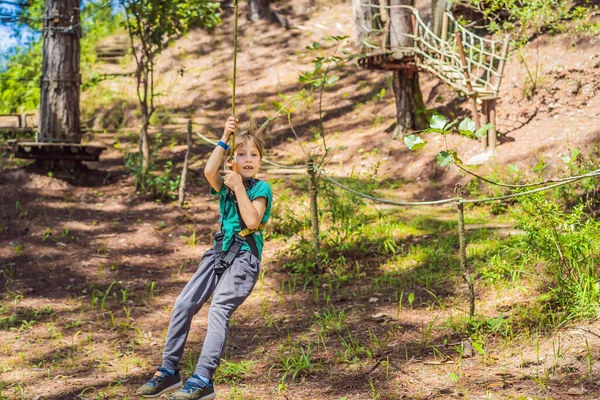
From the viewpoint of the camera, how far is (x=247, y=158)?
12.3 feet

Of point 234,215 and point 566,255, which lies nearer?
point 234,215

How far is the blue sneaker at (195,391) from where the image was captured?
3340 millimetres

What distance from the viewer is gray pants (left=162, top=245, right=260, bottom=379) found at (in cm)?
351

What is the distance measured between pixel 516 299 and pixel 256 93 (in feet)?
35.4

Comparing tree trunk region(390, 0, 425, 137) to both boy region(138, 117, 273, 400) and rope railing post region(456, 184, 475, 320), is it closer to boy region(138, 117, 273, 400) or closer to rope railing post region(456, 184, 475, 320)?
rope railing post region(456, 184, 475, 320)

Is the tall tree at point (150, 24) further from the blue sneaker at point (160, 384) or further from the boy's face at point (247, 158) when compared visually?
the blue sneaker at point (160, 384)

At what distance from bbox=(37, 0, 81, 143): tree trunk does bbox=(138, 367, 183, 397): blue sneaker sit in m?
7.15

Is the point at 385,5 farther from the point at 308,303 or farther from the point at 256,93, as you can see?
the point at 308,303

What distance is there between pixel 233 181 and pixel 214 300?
67cm

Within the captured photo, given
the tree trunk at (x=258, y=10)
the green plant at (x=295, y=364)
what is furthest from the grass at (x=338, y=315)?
the tree trunk at (x=258, y=10)

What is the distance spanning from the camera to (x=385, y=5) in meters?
10.8

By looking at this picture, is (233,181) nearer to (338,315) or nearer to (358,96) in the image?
(338,315)

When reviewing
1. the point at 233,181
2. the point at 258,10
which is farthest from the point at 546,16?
the point at 258,10

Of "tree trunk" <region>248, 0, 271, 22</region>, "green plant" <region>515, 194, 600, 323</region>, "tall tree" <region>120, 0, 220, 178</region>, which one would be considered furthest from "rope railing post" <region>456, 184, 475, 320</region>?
"tree trunk" <region>248, 0, 271, 22</region>
